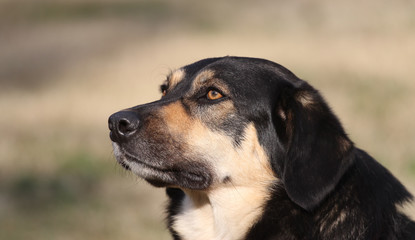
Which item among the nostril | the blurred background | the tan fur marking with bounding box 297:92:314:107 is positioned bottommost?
the blurred background

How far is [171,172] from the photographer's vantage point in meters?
4.20

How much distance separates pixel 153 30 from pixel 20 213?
1039cm

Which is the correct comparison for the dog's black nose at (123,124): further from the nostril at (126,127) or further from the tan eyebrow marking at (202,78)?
the tan eyebrow marking at (202,78)

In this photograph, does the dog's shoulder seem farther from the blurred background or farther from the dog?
the blurred background

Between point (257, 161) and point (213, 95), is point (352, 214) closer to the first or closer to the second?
point (257, 161)

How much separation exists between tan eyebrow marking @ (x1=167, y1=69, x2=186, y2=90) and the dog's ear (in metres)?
0.87

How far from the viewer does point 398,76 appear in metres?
12.7

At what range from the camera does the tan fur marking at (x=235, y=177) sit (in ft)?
13.7

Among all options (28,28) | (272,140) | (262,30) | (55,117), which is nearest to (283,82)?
(272,140)

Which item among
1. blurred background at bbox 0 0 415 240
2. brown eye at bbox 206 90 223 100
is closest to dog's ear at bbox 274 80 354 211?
brown eye at bbox 206 90 223 100

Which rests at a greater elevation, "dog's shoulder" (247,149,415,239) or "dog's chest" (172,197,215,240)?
"dog's shoulder" (247,149,415,239)

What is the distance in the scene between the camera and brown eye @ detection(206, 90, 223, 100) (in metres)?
4.34

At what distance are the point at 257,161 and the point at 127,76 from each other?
31.3 feet

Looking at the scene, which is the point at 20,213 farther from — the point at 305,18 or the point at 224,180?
the point at 305,18
